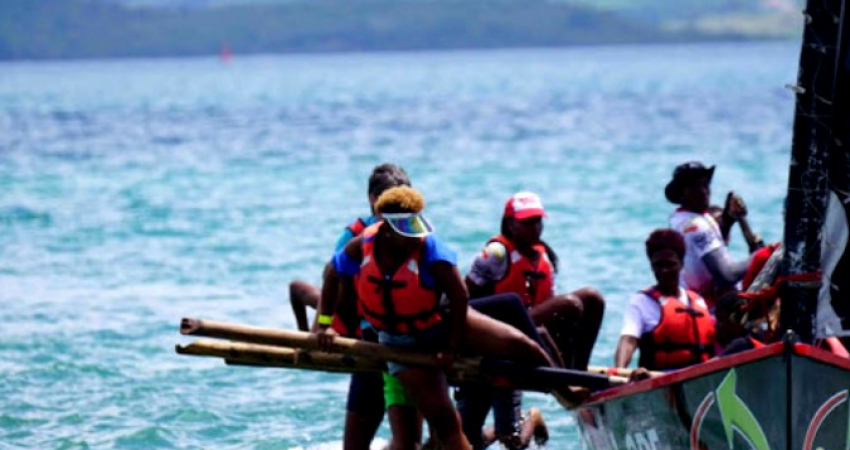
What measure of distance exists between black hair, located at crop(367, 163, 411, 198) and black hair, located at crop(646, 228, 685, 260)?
157cm

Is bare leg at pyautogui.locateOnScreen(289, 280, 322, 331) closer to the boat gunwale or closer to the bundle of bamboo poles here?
the bundle of bamboo poles

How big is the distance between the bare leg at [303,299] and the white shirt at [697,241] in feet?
9.06

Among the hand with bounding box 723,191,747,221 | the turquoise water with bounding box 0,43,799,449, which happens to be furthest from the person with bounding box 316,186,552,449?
the turquoise water with bounding box 0,43,799,449

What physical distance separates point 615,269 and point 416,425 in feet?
48.3

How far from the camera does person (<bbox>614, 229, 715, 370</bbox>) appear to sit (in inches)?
470

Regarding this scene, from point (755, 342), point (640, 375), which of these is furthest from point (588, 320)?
point (755, 342)

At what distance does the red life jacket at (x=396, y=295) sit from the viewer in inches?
412

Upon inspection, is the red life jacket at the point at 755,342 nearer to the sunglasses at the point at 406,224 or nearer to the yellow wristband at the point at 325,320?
the sunglasses at the point at 406,224

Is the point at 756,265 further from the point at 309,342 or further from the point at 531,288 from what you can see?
the point at 309,342

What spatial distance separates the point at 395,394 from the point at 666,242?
203cm

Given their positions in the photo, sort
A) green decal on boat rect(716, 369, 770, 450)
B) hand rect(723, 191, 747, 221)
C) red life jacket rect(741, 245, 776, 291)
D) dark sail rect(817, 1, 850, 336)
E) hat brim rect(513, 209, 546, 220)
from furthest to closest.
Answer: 1. hand rect(723, 191, 747, 221)
2. red life jacket rect(741, 245, 776, 291)
3. hat brim rect(513, 209, 546, 220)
4. dark sail rect(817, 1, 850, 336)
5. green decal on boat rect(716, 369, 770, 450)

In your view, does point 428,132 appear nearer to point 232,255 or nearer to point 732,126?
point 732,126

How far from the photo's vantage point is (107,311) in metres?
22.4

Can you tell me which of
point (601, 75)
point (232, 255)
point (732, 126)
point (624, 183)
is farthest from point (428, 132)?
point (601, 75)
